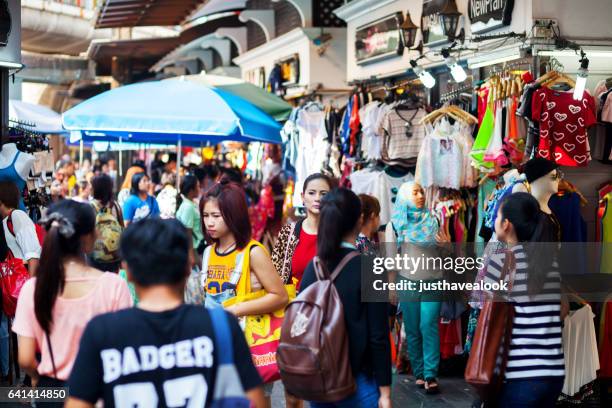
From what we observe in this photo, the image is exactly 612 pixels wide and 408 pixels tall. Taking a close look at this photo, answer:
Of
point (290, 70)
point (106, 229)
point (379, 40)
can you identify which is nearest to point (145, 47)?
point (290, 70)

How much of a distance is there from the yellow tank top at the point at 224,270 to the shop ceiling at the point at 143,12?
552 inches

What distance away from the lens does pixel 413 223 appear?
27.1 ft

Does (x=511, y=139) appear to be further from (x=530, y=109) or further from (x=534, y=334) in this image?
(x=534, y=334)

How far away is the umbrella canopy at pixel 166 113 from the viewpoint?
29.9 ft

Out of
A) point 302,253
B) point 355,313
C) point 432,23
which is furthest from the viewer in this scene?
point 432,23

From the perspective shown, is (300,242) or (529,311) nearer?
(529,311)

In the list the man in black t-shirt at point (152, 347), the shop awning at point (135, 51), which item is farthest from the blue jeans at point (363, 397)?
the shop awning at point (135, 51)

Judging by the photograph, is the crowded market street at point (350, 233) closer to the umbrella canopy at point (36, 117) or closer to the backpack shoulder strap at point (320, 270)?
the backpack shoulder strap at point (320, 270)

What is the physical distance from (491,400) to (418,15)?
6760 mm

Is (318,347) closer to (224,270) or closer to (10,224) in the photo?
(224,270)

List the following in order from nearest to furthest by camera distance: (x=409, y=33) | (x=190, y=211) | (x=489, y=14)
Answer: (x=489, y=14), (x=409, y=33), (x=190, y=211)

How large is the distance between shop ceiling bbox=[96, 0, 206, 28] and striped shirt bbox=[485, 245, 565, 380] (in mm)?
15080

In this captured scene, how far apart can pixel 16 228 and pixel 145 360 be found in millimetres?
4727

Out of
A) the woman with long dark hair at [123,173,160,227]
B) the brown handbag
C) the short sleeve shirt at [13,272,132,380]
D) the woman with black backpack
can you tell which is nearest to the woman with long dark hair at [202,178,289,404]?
the brown handbag
